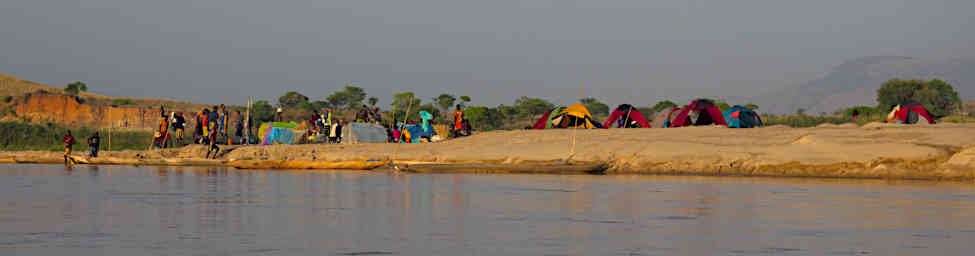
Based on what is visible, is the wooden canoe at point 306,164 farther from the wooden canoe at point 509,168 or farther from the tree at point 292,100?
the tree at point 292,100

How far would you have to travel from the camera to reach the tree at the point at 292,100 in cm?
9575

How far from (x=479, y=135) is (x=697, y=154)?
9843mm

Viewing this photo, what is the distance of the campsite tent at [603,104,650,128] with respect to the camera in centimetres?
3862

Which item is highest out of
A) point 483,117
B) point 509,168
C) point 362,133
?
point 483,117

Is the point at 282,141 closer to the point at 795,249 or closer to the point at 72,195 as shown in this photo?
the point at 72,195

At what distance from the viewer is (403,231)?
11.8 metres

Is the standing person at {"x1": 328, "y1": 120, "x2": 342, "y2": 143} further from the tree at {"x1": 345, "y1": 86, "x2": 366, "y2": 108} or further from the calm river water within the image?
the tree at {"x1": 345, "y1": 86, "x2": 366, "y2": 108}

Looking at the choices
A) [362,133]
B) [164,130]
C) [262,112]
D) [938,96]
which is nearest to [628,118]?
[362,133]

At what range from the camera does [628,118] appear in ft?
129

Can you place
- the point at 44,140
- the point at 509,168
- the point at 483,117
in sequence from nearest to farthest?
the point at 509,168 < the point at 44,140 < the point at 483,117

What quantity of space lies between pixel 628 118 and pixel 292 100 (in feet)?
204

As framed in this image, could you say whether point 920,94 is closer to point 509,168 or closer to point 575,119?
point 575,119

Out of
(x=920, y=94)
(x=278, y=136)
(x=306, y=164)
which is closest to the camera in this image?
(x=306, y=164)

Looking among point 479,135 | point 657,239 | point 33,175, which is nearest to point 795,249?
point 657,239
